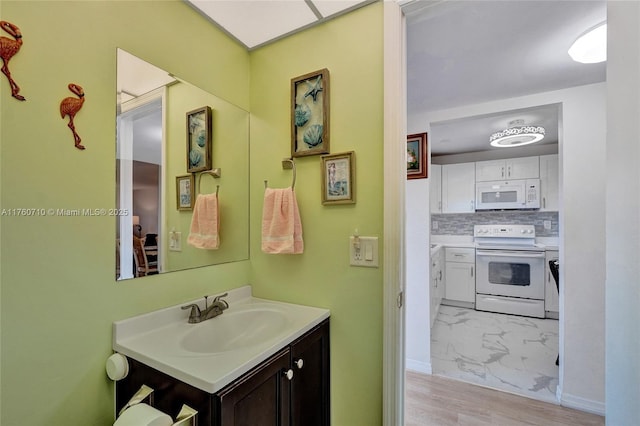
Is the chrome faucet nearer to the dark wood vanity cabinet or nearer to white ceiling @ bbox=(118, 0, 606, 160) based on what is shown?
the dark wood vanity cabinet

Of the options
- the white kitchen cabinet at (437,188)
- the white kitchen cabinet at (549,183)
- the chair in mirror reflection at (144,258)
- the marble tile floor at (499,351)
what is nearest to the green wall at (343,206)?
the chair in mirror reflection at (144,258)

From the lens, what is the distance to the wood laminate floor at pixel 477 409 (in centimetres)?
176

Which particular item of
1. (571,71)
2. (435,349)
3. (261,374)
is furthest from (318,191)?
(435,349)

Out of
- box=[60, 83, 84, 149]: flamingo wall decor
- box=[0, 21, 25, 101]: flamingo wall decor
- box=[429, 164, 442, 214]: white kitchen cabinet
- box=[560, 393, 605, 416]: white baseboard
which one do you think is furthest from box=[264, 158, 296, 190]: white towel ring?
box=[429, 164, 442, 214]: white kitchen cabinet

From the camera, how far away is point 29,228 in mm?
791

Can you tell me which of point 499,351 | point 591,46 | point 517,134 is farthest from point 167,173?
point 499,351

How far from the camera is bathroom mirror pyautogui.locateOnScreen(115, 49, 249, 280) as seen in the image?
1026mm

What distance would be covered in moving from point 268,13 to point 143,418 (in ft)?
5.42

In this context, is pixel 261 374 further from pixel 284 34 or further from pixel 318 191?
pixel 284 34

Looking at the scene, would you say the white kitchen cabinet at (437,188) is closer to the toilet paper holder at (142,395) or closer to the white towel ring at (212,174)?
the white towel ring at (212,174)

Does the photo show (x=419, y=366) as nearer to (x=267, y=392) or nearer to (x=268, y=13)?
(x=267, y=392)

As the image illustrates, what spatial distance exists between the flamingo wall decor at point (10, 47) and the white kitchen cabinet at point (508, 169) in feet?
14.6

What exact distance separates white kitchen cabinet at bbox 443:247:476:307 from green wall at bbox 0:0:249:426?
155 inches

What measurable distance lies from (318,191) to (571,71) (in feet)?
6.25
